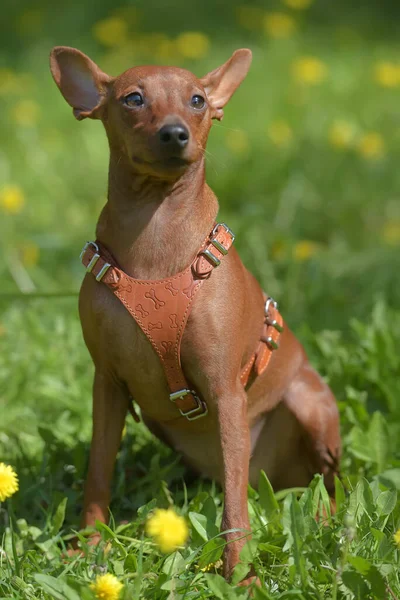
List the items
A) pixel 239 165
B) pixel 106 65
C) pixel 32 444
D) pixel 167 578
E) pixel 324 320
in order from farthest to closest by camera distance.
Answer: pixel 106 65, pixel 239 165, pixel 324 320, pixel 32 444, pixel 167 578

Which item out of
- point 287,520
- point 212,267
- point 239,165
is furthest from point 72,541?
point 239,165

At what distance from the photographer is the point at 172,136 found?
8.72 ft

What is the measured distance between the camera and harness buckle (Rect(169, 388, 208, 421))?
117 inches

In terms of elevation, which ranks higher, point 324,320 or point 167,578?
point 167,578

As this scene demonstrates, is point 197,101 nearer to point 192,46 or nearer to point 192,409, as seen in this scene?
point 192,409

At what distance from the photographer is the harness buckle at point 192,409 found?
9.79 feet

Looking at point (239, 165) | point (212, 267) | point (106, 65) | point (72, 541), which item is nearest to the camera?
point (212, 267)

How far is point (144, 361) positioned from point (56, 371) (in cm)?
159

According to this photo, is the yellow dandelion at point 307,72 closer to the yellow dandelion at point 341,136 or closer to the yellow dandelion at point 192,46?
the yellow dandelion at point 341,136

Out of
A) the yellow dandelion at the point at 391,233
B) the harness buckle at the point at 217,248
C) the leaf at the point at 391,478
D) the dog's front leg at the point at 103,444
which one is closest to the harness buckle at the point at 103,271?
the harness buckle at the point at 217,248

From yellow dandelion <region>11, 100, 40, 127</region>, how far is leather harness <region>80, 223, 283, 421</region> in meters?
4.45

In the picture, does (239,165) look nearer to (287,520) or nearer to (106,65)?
(106,65)

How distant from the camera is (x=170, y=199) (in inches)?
116

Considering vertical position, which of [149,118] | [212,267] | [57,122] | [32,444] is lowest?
[57,122]
